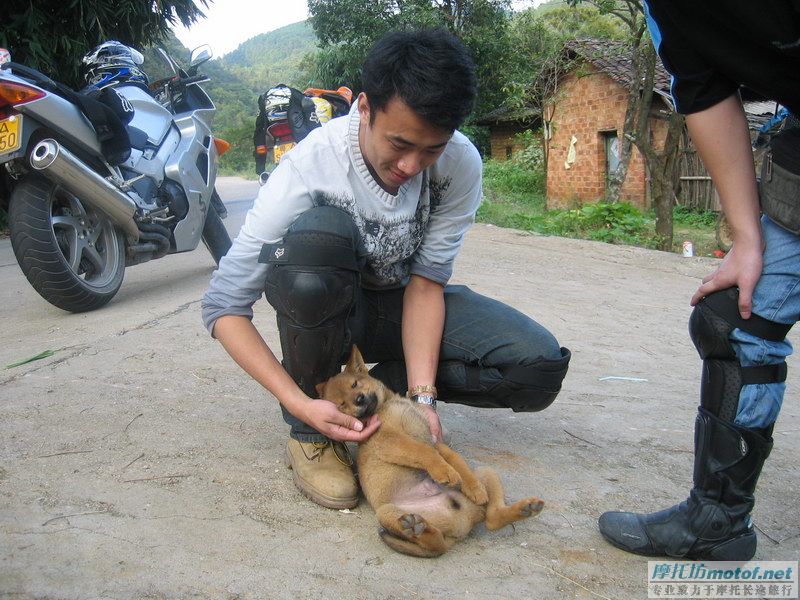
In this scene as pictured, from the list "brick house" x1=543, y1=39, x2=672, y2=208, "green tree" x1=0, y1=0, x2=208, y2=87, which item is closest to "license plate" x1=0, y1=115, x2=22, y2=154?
"green tree" x1=0, y1=0, x2=208, y2=87

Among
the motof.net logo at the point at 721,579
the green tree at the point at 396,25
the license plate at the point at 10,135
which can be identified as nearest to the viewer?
the motof.net logo at the point at 721,579

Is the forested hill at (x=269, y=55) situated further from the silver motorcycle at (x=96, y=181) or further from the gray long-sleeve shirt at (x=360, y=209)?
the gray long-sleeve shirt at (x=360, y=209)

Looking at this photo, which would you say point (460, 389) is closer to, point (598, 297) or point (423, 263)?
point (423, 263)

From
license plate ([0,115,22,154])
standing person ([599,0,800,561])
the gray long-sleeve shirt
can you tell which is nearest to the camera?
standing person ([599,0,800,561])

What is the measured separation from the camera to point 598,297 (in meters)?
5.79

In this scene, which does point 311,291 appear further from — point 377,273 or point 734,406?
point 734,406

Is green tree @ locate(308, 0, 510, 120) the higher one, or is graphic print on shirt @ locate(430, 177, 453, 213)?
green tree @ locate(308, 0, 510, 120)

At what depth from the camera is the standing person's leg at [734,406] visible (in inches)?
69.9

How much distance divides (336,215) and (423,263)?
478mm

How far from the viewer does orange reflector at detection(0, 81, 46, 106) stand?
408 centimetres

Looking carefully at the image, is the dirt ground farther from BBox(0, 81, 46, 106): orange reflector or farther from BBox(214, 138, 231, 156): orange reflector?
BBox(214, 138, 231, 156): orange reflector

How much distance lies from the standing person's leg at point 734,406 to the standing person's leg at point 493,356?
64cm

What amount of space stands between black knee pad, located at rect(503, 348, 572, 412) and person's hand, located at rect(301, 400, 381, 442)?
58 centimetres

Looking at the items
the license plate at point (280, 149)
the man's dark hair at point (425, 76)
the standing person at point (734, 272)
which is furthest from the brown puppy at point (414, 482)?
the license plate at point (280, 149)
